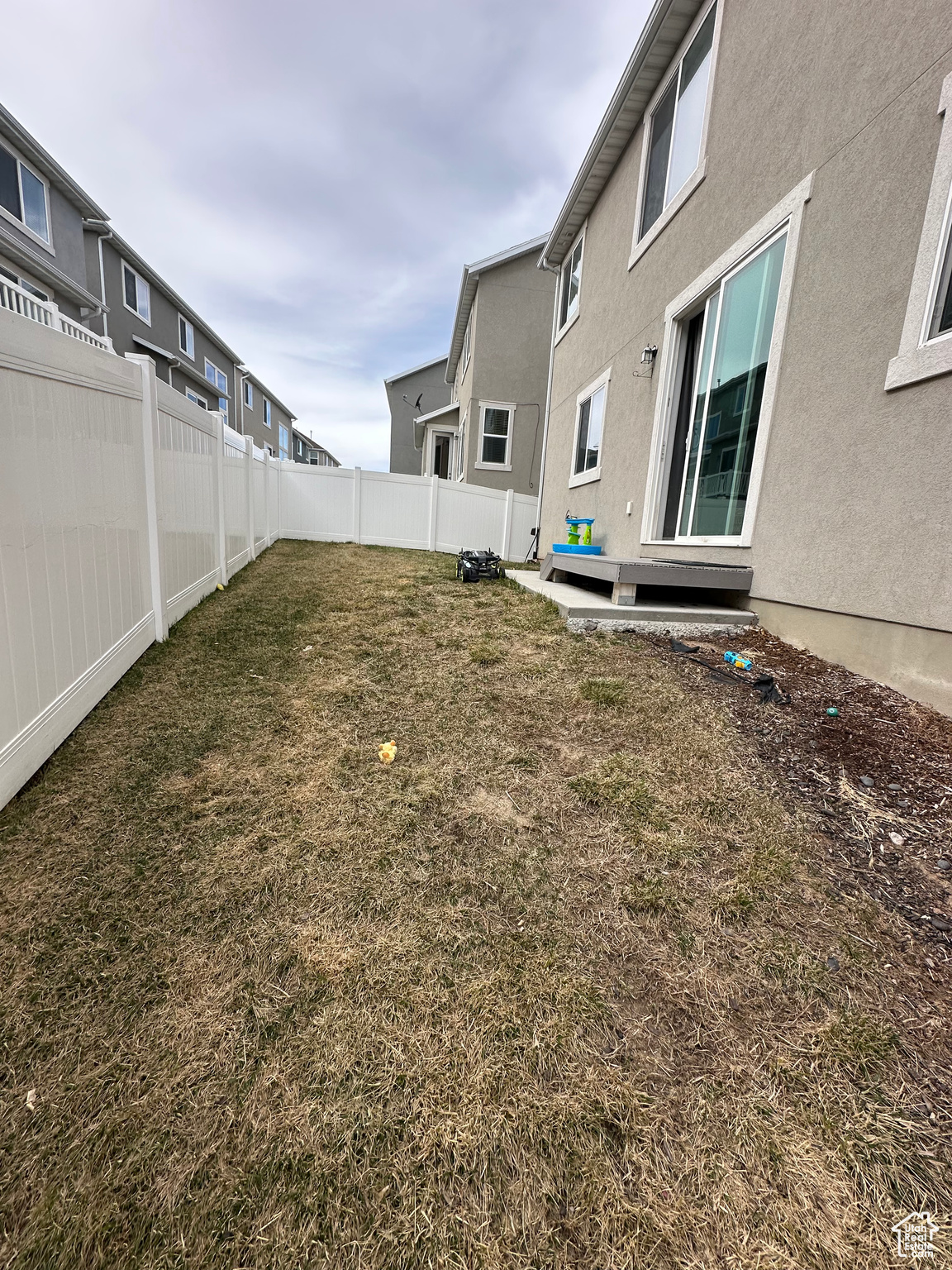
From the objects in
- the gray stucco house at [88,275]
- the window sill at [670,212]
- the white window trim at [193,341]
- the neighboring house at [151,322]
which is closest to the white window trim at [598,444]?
the window sill at [670,212]

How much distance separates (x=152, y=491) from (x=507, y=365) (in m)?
Answer: 11.9

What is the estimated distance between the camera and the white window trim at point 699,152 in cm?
521

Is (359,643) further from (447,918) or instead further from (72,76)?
(72,76)

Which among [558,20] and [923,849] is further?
[558,20]

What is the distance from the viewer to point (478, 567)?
7.70 metres

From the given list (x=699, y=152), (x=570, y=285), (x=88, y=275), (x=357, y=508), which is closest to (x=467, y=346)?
(x=570, y=285)

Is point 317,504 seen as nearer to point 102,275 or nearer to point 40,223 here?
point 40,223

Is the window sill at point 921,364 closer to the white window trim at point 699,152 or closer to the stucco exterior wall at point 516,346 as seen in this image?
the white window trim at point 699,152

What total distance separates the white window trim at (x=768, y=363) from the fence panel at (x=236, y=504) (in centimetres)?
530

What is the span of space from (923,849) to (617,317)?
25.0 feet

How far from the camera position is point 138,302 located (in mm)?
16859

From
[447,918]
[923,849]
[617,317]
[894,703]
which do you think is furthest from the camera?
[617,317]

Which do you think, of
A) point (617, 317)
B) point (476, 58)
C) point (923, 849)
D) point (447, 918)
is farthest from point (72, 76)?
point (923, 849)

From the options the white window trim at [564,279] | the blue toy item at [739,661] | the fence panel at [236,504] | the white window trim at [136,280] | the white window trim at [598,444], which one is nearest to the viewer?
the blue toy item at [739,661]
